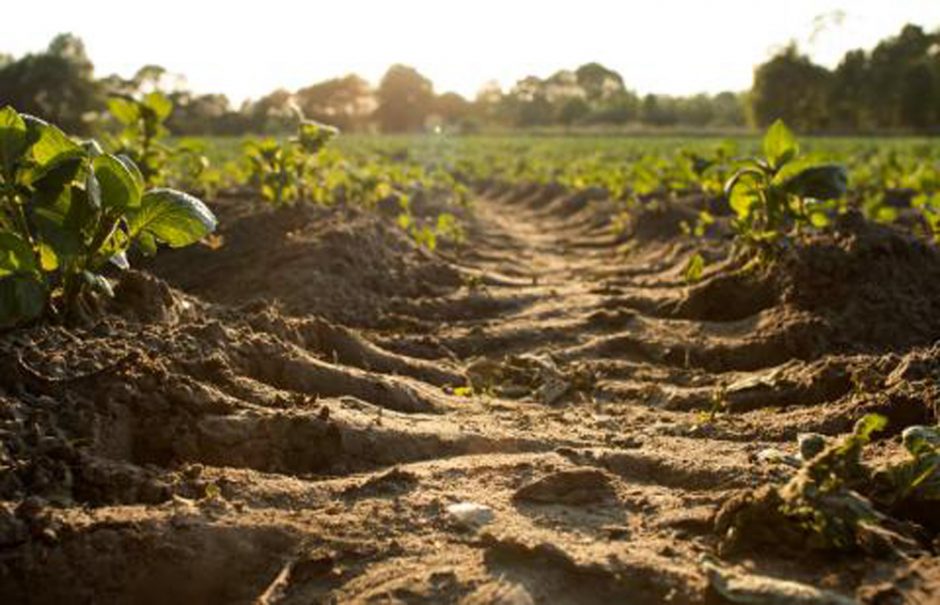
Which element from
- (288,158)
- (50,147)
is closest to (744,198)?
(288,158)

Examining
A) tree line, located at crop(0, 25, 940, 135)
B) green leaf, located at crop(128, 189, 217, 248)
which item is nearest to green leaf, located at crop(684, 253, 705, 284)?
green leaf, located at crop(128, 189, 217, 248)

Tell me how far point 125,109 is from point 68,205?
4123 millimetres

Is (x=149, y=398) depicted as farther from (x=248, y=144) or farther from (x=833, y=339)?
(x=248, y=144)

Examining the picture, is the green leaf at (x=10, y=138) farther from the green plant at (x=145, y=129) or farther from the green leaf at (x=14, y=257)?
the green plant at (x=145, y=129)

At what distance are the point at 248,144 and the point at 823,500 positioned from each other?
19.8ft

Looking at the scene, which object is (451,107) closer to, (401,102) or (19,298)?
(401,102)

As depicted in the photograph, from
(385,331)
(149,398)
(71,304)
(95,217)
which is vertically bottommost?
(385,331)

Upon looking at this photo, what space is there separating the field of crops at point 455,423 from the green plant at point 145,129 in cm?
171

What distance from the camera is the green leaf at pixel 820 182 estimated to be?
4988 millimetres

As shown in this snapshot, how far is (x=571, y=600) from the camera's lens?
1922 mm

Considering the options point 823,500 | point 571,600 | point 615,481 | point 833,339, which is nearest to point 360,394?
point 615,481

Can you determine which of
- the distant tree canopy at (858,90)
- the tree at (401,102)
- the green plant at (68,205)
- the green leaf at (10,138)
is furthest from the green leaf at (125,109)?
the tree at (401,102)

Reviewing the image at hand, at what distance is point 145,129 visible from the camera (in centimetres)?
699

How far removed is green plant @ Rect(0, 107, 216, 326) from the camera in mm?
2932
